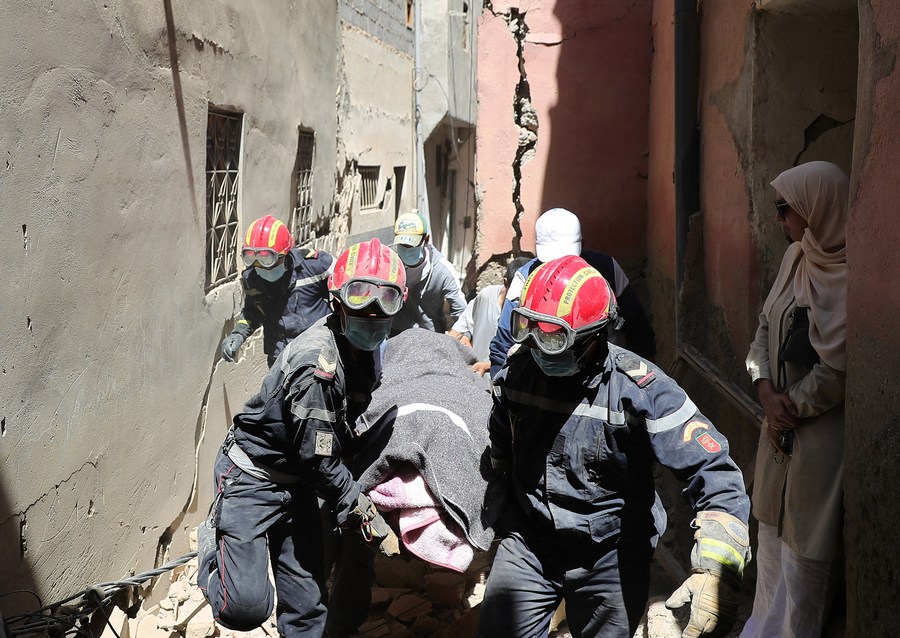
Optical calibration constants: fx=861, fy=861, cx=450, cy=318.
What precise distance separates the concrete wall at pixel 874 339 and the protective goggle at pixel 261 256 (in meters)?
3.16

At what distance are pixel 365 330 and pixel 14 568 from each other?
4.72 feet

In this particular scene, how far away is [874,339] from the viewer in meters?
2.47

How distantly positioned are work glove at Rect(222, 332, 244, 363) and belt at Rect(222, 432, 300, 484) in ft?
6.41

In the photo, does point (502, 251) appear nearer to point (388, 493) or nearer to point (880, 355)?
point (388, 493)

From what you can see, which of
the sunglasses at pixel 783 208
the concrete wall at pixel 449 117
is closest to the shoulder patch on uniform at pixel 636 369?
the sunglasses at pixel 783 208

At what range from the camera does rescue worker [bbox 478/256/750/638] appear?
251 cm

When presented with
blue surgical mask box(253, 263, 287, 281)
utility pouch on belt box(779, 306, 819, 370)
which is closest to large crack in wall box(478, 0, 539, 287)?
blue surgical mask box(253, 263, 287, 281)

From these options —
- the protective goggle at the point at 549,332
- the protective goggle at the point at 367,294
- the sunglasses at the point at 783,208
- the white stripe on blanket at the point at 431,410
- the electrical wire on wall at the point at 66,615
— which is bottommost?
the electrical wire on wall at the point at 66,615

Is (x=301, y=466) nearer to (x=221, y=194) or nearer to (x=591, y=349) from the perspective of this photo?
(x=591, y=349)

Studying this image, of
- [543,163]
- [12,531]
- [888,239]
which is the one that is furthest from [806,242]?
[543,163]

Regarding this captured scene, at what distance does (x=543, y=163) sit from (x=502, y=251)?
795mm

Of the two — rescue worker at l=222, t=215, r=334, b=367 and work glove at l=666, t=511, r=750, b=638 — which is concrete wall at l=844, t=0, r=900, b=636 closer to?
work glove at l=666, t=511, r=750, b=638

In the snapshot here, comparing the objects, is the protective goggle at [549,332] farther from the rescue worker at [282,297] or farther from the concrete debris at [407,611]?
the rescue worker at [282,297]

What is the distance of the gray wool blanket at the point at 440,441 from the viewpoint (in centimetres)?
307
